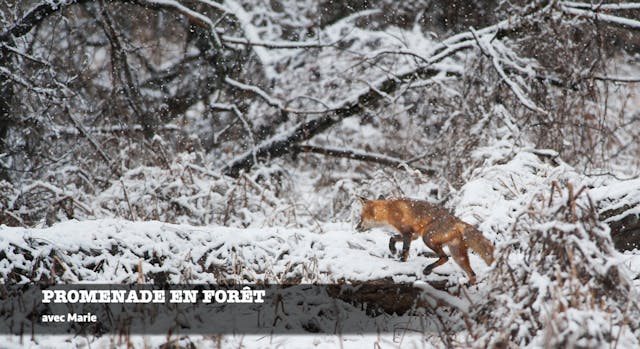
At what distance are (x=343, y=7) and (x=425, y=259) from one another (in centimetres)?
801

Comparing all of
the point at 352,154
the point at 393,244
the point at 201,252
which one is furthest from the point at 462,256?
the point at 352,154

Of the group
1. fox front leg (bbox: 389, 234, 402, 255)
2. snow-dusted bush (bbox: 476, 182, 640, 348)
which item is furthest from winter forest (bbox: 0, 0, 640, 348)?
fox front leg (bbox: 389, 234, 402, 255)

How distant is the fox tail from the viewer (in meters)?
4.49

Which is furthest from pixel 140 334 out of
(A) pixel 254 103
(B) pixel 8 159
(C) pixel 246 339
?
(A) pixel 254 103

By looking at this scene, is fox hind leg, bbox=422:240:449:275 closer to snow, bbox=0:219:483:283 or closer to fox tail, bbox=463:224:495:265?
snow, bbox=0:219:483:283

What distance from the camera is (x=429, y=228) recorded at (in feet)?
15.4

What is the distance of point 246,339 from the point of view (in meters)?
4.16

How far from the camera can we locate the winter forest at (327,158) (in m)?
3.80

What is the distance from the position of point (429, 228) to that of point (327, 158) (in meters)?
6.36

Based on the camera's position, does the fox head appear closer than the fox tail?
No

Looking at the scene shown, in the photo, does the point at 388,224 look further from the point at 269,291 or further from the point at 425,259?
the point at 269,291

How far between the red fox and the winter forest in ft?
0.71

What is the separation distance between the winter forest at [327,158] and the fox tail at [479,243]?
224 millimetres

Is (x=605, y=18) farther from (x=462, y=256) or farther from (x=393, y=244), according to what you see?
(x=462, y=256)
